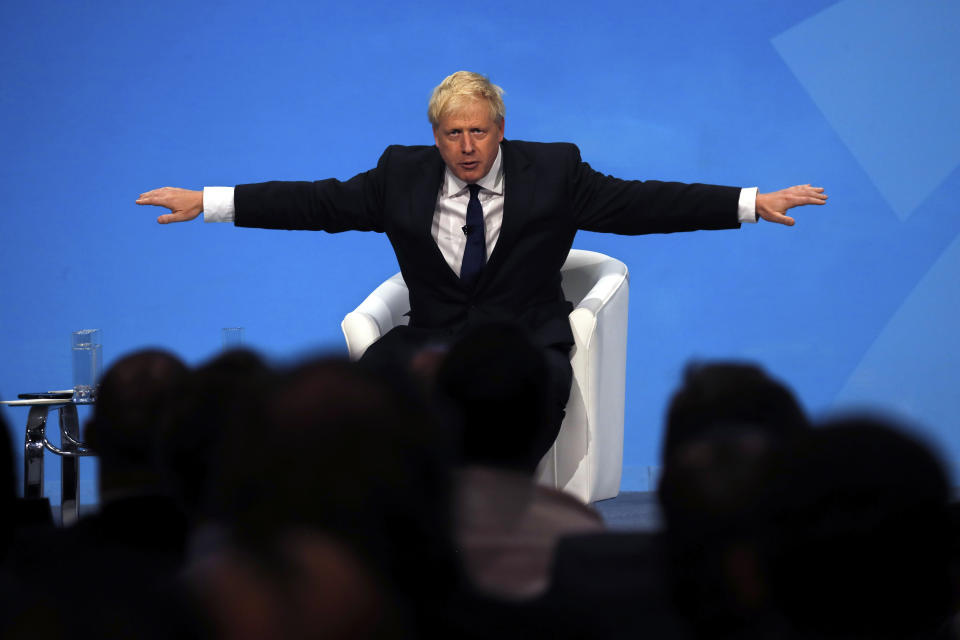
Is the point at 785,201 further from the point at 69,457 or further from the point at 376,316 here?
the point at 69,457

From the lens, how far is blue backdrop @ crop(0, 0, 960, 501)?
15.8 ft

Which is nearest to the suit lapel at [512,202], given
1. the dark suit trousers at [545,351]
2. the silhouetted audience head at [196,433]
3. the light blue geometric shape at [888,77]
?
the dark suit trousers at [545,351]

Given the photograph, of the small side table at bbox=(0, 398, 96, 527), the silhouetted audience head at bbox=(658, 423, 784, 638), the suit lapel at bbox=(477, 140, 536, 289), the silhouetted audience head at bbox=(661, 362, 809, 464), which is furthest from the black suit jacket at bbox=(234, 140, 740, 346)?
the silhouetted audience head at bbox=(658, 423, 784, 638)

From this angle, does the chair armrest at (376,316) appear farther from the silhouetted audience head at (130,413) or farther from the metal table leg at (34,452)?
the silhouetted audience head at (130,413)

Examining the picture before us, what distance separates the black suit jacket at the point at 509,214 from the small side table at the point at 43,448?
85 cm

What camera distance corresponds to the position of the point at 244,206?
3461 mm

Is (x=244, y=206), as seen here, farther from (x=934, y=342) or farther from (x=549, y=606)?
(x=934, y=342)

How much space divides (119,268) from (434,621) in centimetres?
431

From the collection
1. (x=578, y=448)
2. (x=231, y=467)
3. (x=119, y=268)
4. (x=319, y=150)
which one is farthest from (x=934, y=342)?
(x=231, y=467)

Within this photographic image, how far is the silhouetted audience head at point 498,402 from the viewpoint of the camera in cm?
144

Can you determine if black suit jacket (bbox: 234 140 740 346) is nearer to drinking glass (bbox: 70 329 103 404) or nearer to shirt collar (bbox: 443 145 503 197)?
shirt collar (bbox: 443 145 503 197)

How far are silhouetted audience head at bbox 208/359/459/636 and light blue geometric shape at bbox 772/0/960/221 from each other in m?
4.29

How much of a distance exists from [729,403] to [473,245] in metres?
2.12

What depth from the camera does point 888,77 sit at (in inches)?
189
